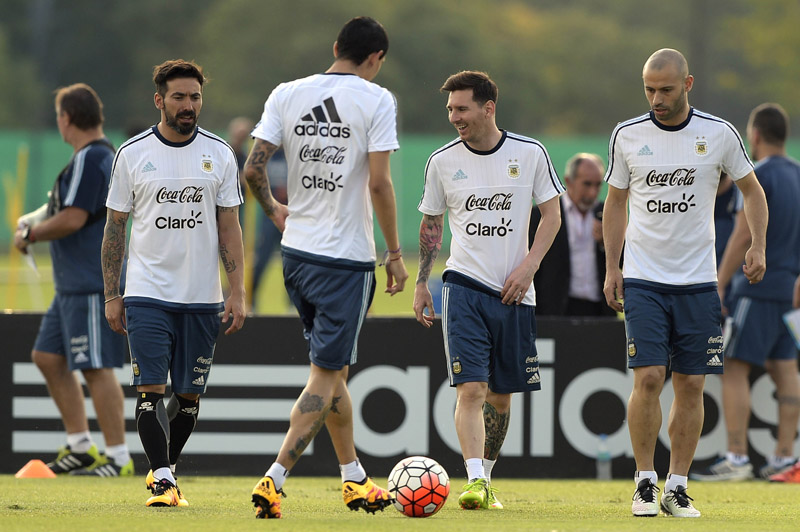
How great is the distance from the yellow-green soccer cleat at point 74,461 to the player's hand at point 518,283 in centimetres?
361

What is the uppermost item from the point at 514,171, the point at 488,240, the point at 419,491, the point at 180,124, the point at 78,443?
the point at 180,124

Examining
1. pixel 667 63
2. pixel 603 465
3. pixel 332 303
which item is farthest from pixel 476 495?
pixel 603 465

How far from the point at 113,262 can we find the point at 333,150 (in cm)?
137

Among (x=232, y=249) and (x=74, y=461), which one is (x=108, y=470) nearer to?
(x=74, y=461)

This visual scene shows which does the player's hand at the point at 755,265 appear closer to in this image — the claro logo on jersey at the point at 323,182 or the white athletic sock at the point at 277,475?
the claro logo on jersey at the point at 323,182

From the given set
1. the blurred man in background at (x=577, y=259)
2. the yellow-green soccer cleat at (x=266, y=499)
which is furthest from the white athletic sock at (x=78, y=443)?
the blurred man in background at (x=577, y=259)

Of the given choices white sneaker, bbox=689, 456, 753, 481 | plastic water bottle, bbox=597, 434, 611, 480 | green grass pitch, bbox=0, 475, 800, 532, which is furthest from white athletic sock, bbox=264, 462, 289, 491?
white sneaker, bbox=689, 456, 753, 481

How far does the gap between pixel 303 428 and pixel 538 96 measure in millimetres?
43443

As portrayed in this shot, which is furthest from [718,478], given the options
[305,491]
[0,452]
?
[0,452]

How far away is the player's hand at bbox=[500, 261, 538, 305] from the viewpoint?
22.9 feet

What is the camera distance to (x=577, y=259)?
33.3ft

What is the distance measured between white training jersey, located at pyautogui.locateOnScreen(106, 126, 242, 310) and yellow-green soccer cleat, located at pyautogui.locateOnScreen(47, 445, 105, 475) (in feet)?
8.70

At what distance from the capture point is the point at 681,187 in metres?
6.86

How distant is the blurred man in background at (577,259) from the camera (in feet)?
32.9
